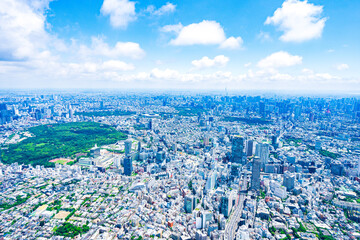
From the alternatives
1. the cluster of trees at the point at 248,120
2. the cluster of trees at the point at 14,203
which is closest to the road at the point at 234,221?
the cluster of trees at the point at 14,203

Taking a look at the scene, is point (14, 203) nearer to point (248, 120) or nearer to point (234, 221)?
point (234, 221)

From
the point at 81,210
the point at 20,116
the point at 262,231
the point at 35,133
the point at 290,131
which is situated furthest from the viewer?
the point at 20,116

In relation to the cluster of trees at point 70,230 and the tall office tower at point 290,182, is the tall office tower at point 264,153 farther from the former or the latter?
the cluster of trees at point 70,230

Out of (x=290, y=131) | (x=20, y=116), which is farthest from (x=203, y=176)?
(x=20, y=116)

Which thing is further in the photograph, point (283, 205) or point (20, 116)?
point (20, 116)

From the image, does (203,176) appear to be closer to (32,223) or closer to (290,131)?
(32,223)

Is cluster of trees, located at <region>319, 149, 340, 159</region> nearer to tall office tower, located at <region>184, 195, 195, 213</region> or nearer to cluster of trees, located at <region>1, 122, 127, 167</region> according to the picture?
tall office tower, located at <region>184, 195, 195, 213</region>

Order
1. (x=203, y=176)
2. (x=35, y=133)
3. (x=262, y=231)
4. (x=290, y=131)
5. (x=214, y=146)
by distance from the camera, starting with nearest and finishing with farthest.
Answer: (x=262, y=231), (x=203, y=176), (x=214, y=146), (x=35, y=133), (x=290, y=131)
